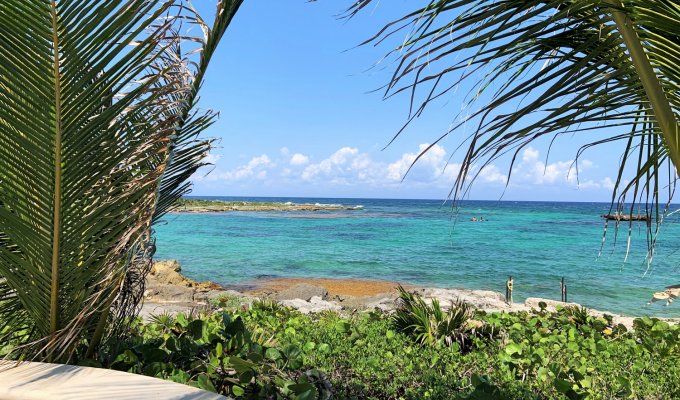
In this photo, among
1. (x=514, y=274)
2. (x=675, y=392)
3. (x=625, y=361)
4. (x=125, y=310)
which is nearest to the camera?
(x=125, y=310)

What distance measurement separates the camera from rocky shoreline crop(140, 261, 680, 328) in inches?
352

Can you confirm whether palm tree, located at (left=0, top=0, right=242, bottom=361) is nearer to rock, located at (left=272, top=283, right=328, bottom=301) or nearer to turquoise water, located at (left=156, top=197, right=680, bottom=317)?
turquoise water, located at (left=156, top=197, right=680, bottom=317)

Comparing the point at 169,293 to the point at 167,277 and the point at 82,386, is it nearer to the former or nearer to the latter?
the point at 167,277

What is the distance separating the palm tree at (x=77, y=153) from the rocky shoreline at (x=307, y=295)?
5474mm

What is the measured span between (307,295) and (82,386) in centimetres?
1101

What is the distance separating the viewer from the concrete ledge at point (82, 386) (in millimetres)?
1909

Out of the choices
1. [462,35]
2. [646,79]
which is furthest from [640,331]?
[462,35]

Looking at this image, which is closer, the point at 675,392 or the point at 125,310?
the point at 125,310

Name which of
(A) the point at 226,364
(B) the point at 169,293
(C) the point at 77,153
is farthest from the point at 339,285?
(C) the point at 77,153

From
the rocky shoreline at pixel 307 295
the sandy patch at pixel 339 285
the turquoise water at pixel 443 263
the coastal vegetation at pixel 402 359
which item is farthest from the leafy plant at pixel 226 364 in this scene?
the sandy patch at pixel 339 285

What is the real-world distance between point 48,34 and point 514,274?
2163 cm

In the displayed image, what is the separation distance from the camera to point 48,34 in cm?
208

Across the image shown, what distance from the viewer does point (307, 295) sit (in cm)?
1288

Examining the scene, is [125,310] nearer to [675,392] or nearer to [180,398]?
[180,398]
